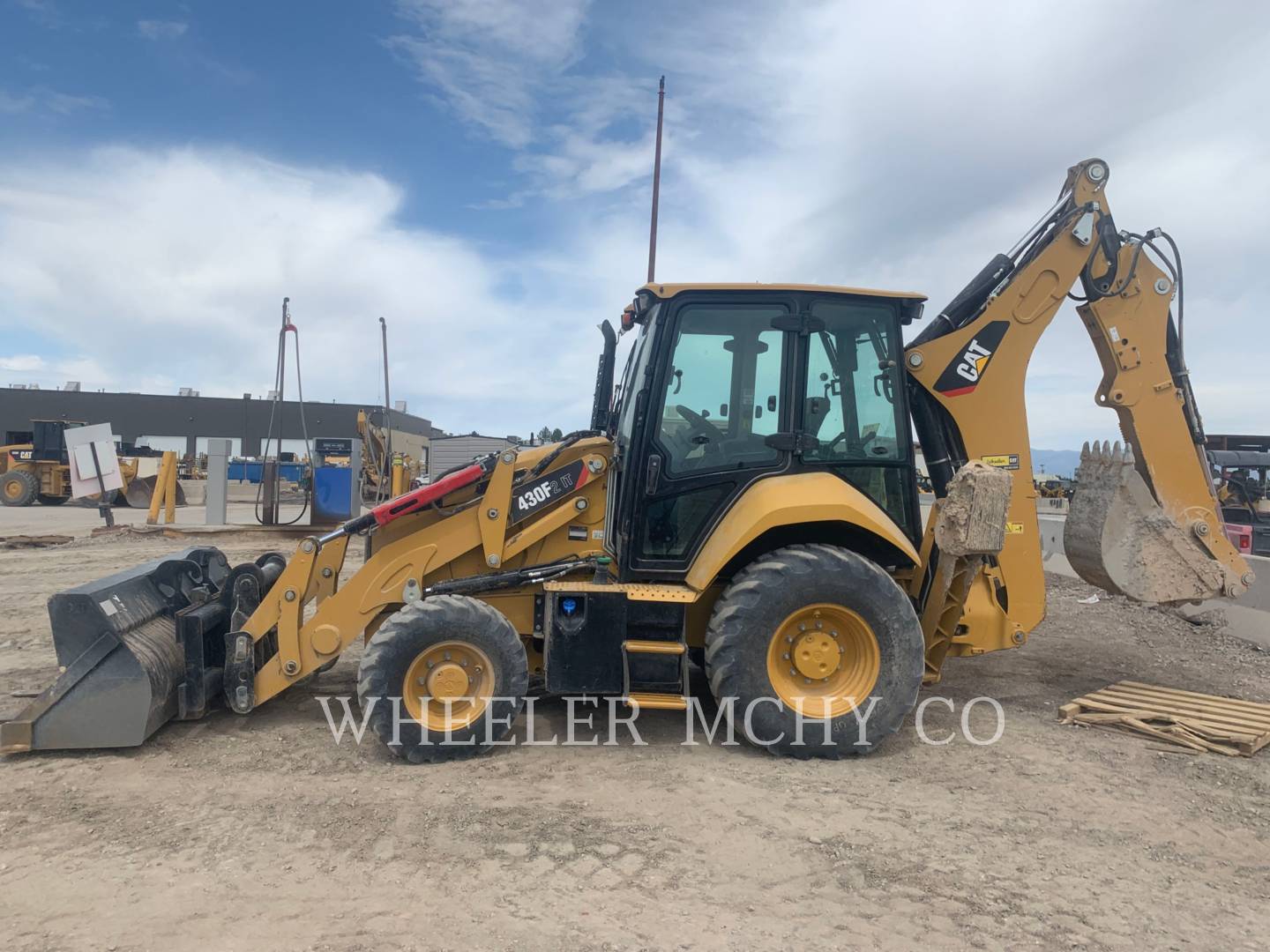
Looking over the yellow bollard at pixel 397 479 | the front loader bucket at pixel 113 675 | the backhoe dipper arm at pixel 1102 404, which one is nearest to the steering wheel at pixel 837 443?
the backhoe dipper arm at pixel 1102 404

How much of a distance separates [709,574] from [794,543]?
1.97 ft

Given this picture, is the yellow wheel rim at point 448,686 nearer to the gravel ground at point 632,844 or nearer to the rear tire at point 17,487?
the gravel ground at point 632,844

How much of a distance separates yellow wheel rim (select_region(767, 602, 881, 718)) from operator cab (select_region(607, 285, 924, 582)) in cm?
71

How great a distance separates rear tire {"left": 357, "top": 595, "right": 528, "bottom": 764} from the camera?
4.43 meters

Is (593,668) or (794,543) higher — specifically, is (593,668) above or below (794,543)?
below

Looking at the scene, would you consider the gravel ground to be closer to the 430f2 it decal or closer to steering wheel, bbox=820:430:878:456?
steering wheel, bbox=820:430:878:456

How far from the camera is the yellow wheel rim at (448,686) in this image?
4.52 meters

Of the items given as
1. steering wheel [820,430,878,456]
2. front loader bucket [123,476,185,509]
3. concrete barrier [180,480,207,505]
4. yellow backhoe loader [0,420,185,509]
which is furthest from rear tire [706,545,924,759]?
concrete barrier [180,480,207,505]

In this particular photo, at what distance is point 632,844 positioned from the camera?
3.54 m

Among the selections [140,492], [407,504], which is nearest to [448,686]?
[407,504]

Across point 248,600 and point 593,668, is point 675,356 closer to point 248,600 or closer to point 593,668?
point 593,668

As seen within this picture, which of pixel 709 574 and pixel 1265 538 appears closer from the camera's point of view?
pixel 709 574

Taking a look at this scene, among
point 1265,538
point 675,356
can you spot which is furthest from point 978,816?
point 1265,538

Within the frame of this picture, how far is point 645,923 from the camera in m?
2.93
